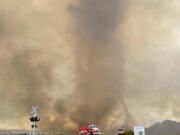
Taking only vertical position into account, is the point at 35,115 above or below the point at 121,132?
above

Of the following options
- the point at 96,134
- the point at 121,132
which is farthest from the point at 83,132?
the point at 121,132

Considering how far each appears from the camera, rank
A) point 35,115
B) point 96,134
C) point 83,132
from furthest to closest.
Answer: point 83,132 < point 96,134 < point 35,115

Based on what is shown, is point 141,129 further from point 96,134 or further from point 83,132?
point 83,132

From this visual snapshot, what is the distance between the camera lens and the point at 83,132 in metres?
106

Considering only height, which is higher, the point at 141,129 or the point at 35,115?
the point at 35,115

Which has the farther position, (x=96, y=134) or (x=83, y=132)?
(x=83, y=132)

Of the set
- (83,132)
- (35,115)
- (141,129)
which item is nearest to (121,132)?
(141,129)

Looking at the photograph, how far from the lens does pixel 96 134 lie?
316 ft

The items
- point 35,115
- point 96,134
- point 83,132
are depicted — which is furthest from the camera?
point 83,132

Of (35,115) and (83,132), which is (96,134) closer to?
(83,132)

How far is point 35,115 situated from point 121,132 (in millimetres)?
→ 28197

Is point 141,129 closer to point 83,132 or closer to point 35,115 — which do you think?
point 35,115

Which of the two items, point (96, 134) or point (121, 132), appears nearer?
point (121, 132)

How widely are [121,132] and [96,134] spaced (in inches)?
1175
